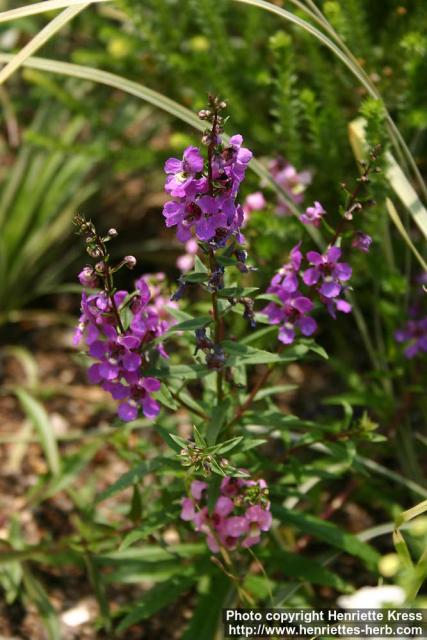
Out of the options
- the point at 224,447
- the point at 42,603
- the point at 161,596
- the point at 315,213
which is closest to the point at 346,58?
the point at 315,213

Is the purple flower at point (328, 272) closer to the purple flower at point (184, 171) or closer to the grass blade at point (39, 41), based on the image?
the purple flower at point (184, 171)

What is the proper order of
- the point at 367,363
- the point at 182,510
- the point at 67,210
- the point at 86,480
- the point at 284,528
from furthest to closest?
the point at 67,210, the point at 367,363, the point at 86,480, the point at 284,528, the point at 182,510

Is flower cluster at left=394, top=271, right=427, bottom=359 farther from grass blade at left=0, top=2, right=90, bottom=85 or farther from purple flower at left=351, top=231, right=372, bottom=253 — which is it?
grass blade at left=0, top=2, right=90, bottom=85

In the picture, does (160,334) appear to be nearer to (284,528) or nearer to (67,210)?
(284,528)

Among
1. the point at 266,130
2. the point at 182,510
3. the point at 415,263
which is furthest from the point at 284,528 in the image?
the point at 266,130

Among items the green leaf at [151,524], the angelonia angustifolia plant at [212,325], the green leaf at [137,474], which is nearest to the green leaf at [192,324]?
the angelonia angustifolia plant at [212,325]

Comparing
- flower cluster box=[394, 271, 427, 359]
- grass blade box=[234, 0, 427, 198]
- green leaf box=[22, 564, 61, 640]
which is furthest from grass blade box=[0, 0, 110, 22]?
green leaf box=[22, 564, 61, 640]
